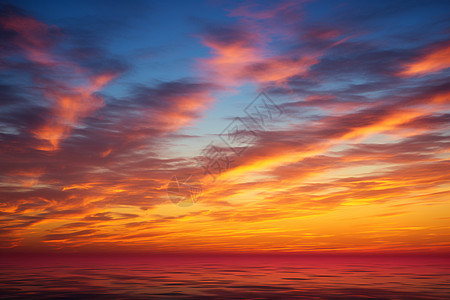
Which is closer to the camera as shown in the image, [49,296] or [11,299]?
[11,299]

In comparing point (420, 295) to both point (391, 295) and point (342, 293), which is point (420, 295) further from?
A: point (342, 293)

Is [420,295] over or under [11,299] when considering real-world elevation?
under

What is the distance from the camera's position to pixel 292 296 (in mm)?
28812

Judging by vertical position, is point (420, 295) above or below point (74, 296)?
below

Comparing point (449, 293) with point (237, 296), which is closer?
point (237, 296)

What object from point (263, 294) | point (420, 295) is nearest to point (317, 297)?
point (263, 294)

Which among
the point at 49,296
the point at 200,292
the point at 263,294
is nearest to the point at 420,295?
the point at 263,294

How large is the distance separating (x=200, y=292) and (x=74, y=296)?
10.1 m

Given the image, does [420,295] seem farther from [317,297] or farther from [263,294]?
[263,294]

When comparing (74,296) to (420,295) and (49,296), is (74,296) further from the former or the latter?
(420,295)

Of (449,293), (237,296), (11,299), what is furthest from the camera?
(449,293)

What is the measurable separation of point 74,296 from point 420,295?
2747 centimetres

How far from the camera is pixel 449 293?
1219 inches

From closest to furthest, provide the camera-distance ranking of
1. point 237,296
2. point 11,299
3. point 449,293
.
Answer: point 11,299 < point 237,296 < point 449,293
